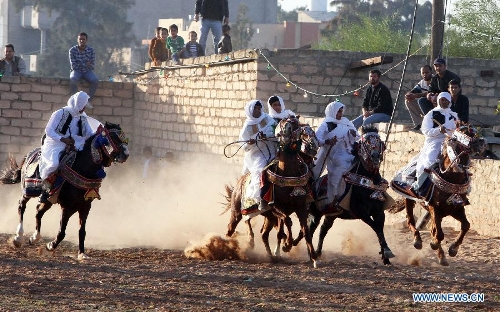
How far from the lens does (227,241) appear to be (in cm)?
1494

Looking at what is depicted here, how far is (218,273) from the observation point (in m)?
13.0

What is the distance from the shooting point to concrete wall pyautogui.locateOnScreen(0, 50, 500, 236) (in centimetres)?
1983

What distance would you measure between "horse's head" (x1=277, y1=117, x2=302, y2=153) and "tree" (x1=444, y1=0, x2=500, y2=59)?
18461 mm

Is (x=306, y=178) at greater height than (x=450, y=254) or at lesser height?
greater

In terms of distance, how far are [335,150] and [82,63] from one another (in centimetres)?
1381

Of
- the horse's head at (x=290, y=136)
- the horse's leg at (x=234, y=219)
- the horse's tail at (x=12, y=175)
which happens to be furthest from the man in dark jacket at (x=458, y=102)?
the horse's tail at (x=12, y=175)

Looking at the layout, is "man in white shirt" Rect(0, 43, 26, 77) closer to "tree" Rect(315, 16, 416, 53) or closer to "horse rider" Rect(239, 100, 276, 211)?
A: "tree" Rect(315, 16, 416, 53)

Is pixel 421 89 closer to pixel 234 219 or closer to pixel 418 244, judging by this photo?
pixel 418 244

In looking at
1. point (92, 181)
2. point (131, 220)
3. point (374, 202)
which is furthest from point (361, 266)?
point (131, 220)

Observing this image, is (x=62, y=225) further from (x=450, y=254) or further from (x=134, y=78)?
(x=134, y=78)

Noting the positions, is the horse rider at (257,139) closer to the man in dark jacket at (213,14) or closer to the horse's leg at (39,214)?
the horse's leg at (39,214)

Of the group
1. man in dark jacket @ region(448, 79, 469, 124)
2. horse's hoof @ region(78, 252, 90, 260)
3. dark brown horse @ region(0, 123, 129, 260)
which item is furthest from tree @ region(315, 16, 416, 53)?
horse's hoof @ region(78, 252, 90, 260)

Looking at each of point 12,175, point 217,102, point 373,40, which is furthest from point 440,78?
point 373,40

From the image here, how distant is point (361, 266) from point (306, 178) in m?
1.27
